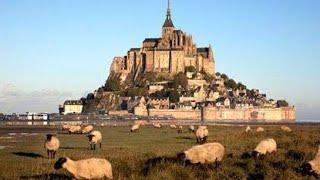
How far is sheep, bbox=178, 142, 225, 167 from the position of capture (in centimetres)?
1922

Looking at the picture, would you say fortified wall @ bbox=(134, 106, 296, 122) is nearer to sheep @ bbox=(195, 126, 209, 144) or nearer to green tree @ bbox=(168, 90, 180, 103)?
green tree @ bbox=(168, 90, 180, 103)

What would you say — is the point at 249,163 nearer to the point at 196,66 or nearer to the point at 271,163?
the point at 271,163

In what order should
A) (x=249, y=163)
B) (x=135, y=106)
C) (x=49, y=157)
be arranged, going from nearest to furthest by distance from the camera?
(x=249, y=163), (x=49, y=157), (x=135, y=106)

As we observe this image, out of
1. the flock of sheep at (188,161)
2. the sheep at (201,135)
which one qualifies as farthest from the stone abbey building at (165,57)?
the flock of sheep at (188,161)

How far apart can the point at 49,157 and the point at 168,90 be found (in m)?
154

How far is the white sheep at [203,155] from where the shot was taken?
19.2 m

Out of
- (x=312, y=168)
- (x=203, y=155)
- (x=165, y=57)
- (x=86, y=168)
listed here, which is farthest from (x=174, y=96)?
(x=86, y=168)

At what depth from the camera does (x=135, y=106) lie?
166 metres

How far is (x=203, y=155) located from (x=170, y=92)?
157m

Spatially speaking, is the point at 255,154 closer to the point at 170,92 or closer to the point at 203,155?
the point at 203,155

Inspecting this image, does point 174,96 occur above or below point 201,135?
above

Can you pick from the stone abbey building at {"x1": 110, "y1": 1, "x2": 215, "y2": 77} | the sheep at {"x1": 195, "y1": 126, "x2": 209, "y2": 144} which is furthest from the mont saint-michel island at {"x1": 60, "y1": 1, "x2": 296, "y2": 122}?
the sheep at {"x1": 195, "y1": 126, "x2": 209, "y2": 144}

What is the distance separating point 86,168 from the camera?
1644cm

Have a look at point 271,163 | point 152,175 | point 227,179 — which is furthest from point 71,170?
point 271,163
